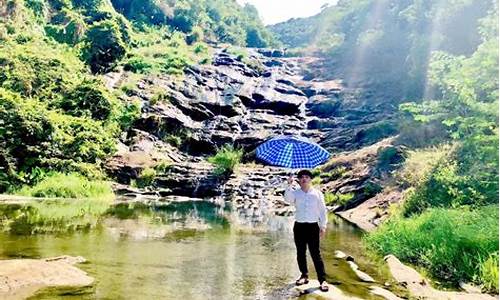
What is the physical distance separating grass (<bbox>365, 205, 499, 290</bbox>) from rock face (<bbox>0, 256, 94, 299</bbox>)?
5.44 metres

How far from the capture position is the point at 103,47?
42719mm

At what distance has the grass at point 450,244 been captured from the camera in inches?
305

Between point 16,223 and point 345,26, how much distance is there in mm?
57166

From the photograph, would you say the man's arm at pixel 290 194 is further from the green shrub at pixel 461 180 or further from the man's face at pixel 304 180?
the green shrub at pixel 461 180

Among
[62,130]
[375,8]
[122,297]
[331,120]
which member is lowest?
[122,297]

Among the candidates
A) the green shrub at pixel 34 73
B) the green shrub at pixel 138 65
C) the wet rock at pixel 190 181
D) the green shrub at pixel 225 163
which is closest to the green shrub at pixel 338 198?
the wet rock at pixel 190 181

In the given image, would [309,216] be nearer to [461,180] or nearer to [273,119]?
[461,180]

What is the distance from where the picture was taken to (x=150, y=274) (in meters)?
7.54

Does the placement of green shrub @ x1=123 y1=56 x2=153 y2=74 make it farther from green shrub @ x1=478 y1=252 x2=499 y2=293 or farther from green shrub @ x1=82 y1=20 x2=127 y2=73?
green shrub @ x1=478 y1=252 x2=499 y2=293

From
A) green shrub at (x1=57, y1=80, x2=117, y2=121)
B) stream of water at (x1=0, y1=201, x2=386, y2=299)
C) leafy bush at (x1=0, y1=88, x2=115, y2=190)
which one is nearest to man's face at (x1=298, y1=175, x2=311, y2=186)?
stream of water at (x1=0, y1=201, x2=386, y2=299)

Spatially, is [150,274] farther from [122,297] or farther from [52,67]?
[52,67]

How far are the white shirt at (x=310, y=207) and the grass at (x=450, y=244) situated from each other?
7.66ft

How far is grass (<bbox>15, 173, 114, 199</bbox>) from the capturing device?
21625 mm

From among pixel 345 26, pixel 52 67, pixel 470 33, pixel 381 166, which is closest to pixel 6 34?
pixel 52 67
